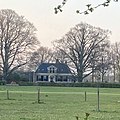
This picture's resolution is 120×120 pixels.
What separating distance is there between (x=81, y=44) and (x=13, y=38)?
19.4m

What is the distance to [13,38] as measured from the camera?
310 feet

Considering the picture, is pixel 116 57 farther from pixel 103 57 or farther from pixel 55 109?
pixel 55 109

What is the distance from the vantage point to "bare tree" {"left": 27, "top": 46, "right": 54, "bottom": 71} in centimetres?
10039

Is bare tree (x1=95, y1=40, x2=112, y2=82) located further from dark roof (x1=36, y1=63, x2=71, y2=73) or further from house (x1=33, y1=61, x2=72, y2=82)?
house (x1=33, y1=61, x2=72, y2=82)

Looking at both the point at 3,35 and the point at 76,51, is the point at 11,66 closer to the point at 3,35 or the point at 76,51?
the point at 3,35

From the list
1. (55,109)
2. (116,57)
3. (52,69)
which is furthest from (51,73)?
(55,109)

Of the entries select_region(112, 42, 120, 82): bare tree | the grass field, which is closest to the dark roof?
select_region(112, 42, 120, 82): bare tree

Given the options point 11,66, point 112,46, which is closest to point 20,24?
point 11,66

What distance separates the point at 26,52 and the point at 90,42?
722 inches

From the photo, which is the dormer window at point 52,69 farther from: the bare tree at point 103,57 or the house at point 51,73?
the bare tree at point 103,57

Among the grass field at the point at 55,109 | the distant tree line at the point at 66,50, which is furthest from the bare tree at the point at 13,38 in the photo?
the grass field at the point at 55,109

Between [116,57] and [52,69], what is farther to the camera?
[52,69]

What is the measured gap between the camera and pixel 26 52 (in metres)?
95.3

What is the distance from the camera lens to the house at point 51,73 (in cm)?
12794
